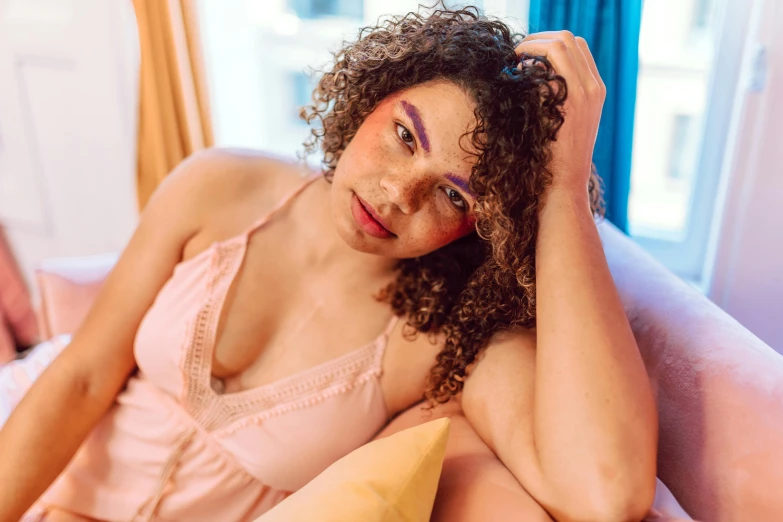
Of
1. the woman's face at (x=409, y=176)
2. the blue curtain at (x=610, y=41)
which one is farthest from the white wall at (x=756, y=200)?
the woman's face at (x=409, y=176)

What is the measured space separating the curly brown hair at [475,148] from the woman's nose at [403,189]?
0.26 ft

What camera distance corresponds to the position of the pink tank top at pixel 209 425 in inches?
43.1

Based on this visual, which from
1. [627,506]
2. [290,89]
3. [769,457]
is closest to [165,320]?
[627,506]

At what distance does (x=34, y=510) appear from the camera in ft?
3.88

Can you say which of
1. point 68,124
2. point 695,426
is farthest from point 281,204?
point 68,124

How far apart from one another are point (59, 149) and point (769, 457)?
94.0 inches

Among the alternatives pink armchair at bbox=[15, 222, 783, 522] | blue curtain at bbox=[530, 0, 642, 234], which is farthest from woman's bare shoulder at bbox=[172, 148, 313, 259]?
blue curtain at bbox=[530, 0, 642, 234]

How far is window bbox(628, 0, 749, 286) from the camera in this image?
1636 mm

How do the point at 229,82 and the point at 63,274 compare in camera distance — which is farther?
the point at 229,82

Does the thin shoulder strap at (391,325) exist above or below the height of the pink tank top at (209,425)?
above

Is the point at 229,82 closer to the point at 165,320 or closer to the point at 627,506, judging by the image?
the point at 165,320

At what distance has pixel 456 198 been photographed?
0.98 meters

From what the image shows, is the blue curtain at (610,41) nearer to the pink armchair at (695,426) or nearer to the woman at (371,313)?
the woman at (371,313)

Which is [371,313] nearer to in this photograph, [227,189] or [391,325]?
[391,325]
